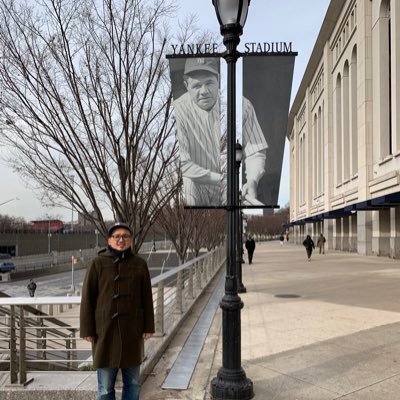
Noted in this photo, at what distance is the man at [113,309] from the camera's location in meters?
3.50

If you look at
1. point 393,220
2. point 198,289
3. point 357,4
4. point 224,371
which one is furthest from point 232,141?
point 357,4

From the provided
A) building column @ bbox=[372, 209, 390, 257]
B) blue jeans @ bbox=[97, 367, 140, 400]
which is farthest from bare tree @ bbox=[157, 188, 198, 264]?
building column @ bbox=[372, 209, 390, 257]

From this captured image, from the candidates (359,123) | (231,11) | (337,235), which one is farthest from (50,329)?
(337,235)

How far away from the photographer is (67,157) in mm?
6961

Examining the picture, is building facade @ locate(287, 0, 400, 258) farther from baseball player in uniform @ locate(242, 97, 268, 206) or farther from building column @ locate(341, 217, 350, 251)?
baseball player in uniform @ locate(242, 97, 268, 206)

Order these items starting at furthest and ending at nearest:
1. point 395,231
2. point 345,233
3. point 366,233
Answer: point 345,233 → point 366,233 → point 395,231

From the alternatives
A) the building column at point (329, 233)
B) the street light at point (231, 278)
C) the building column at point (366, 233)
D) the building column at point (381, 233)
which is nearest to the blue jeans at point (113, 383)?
the street light at point (231, 278)

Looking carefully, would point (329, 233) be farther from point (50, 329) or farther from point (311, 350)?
point (50, 329)

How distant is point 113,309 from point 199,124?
2.24 meters

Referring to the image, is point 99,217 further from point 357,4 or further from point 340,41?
point 340,41

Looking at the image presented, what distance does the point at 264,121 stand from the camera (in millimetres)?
4766

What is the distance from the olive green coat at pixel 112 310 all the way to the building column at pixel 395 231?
1021 inches

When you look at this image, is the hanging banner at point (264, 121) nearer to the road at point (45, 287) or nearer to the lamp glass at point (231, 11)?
the lamp glass at point (231, 11)

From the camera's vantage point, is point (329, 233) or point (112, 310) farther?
point (329, 233)
